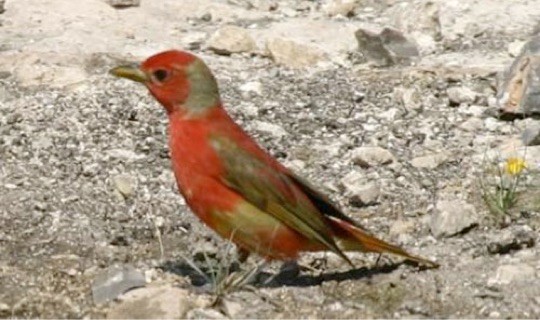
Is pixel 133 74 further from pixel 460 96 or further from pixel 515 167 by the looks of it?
pixel 460 96

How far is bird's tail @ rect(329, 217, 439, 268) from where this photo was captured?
6.45 m

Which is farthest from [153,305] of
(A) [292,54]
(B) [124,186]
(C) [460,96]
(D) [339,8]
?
(D) [339,8]

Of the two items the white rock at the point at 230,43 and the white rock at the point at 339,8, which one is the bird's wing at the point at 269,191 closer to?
the white rock at the point at 230,43

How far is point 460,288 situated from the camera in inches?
257

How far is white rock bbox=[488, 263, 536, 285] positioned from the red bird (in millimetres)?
284

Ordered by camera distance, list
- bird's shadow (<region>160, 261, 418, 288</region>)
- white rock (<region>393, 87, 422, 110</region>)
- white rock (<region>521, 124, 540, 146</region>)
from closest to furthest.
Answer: bird's shadow (<region>160, 261, 418, 288</region>) < white rock (<region>521, 124, 540, 146</region>) < white rock (<region>393, 87, 422, 110</region>)

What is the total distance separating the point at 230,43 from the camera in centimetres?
903

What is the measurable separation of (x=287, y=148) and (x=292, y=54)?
43.2 inches

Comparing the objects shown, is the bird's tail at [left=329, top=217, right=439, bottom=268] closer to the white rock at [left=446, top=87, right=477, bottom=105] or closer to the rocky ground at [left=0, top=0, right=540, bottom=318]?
the rocky ground at [left=0, top=0, right=540, bottom=318]

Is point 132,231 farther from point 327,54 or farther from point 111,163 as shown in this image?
point 327,54

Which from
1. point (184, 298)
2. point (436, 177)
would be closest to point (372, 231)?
point (436, 177)

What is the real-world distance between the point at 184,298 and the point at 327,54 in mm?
3017

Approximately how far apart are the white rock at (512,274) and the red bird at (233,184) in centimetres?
28

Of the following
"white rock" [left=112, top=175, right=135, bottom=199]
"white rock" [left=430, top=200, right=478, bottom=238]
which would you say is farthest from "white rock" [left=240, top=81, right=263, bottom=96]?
"white rock" [left=430, top=200, right=478, bottom=238]
